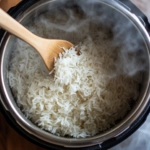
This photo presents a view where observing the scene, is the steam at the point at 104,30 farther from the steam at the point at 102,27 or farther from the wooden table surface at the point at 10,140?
the wooden table surface at the point at 10,140

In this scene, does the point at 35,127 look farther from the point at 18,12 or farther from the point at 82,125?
the point at 18,12

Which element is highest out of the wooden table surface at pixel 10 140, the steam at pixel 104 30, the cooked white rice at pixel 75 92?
the steam at pixel 104 30

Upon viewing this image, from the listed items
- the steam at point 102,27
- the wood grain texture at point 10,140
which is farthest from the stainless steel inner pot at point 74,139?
the wood grain texture at point 10,140

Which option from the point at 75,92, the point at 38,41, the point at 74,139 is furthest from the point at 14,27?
the point at 74,139

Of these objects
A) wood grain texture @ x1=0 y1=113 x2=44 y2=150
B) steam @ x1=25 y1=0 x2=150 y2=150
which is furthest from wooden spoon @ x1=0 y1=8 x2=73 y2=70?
wood grain texture @ x1=0 y1=113 x2=44 y2=150

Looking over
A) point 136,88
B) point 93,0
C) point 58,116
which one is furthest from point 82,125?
point 93,0

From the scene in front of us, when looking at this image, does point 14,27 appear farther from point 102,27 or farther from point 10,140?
point 10,140

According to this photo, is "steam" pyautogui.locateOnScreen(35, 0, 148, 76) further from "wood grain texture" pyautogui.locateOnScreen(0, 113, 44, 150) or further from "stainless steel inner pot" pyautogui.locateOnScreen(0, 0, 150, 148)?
"wood grain texture" pyautogui.locateOnScreen(0, 113, 44, 150)
